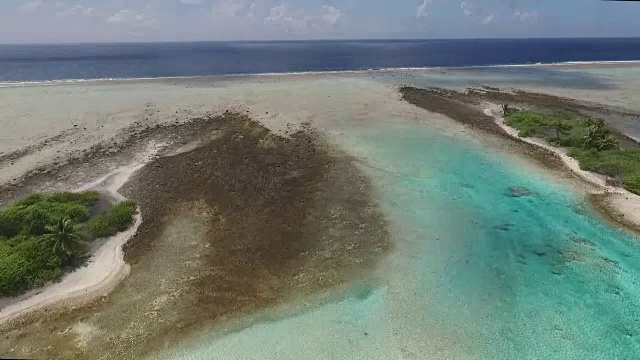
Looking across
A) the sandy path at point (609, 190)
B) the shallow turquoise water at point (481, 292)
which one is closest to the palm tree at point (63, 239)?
the shallow turquoise water at point (481, 292)

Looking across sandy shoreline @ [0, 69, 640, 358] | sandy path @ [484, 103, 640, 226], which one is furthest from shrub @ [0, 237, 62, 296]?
sandy path @ [484, 103, 640, 226]

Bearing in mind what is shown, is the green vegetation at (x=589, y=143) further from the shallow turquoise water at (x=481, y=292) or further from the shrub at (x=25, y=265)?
the shrub at (x=25, y=265)

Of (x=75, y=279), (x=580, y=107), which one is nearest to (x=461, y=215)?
(x=75, y=279)

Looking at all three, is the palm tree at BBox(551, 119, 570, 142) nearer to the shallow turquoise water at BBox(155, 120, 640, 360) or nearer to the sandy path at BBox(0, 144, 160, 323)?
the shallow turquoise water at BBox(155, 120, 640, 360)

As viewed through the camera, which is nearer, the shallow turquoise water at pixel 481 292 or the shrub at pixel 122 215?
the shallow turquoise water at pixel 481 292

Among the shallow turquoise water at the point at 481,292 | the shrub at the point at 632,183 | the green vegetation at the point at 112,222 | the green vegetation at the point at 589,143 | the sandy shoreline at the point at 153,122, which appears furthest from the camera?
the green vegetation at the point at 589,143
